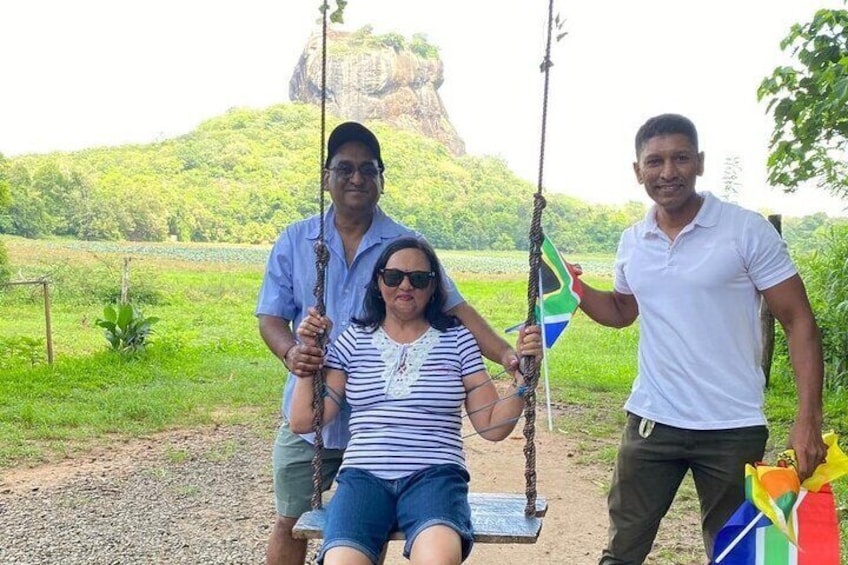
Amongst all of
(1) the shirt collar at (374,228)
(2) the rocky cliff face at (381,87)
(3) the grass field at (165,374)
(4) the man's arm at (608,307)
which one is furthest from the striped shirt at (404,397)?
(2) the rocky cliff face at (381,87)

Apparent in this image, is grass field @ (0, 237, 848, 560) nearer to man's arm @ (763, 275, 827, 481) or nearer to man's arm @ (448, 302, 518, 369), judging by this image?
man's arm @ (763, 275, 827, 481)

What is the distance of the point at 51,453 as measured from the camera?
20.0 ft

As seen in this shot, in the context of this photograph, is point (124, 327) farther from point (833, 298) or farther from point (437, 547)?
point (437, 547)

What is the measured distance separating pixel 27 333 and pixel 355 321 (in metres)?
12.4

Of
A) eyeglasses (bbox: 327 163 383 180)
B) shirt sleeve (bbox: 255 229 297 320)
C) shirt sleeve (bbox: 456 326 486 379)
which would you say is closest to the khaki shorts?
shirt sleeve (bbox: 255 229 297 320)

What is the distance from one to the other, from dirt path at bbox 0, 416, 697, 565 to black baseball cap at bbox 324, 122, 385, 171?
7.40 ft

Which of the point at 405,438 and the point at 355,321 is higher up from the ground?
the point at 355,321

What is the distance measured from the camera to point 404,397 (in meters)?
2.47

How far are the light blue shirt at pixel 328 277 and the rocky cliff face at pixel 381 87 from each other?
190 ft

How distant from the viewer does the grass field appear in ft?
22.6

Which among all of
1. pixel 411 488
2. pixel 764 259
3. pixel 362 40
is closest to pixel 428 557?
pixel 411 488

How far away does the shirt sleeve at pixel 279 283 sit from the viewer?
2727mm

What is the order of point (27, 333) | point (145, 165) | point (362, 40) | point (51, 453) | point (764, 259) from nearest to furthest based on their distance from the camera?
point (764, 259), point (51, 453), point (27, 333), point (145, 165), point (362, 40)

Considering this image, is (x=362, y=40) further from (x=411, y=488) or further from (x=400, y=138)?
(x=411, y=488)
